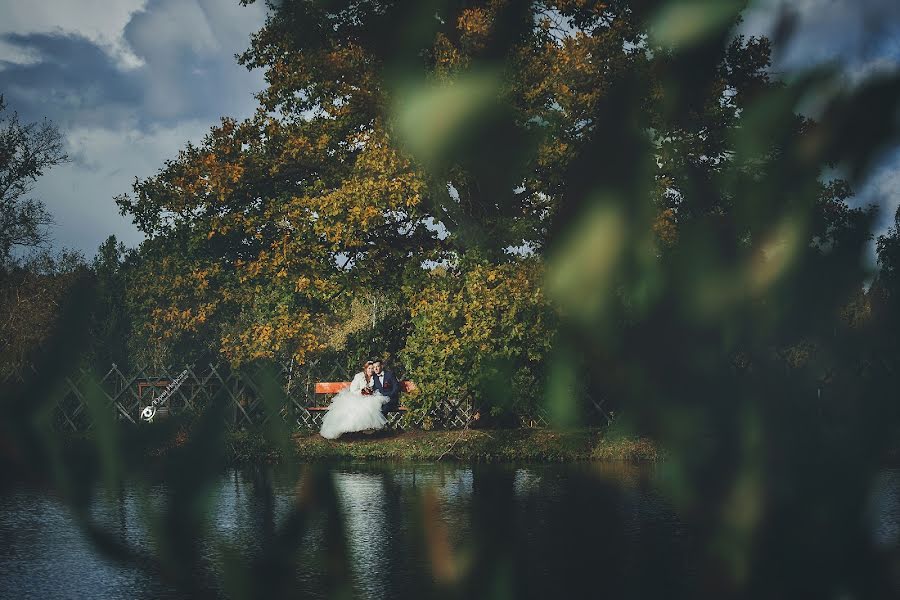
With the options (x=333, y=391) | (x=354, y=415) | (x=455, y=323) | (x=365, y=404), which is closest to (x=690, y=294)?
(x=455, y=323)

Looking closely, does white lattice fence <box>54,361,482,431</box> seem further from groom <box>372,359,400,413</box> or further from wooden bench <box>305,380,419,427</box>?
wooden bench <box>305,380,419,427</box>

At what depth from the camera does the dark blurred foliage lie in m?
0.96

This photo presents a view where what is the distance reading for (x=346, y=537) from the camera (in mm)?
1021

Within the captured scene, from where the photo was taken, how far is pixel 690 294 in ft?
3.47

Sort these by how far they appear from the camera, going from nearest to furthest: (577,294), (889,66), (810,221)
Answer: (889,66) < (810,221) < (577,294)

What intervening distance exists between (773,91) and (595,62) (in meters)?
0.25

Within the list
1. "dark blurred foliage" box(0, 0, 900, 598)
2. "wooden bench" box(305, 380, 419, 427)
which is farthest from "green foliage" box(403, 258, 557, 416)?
"dark blurred foliage" box(0, 0, 900, 598)

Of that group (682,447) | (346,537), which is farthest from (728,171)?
(346,537)

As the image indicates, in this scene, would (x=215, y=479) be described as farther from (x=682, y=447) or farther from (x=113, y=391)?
(x=682, y=447)

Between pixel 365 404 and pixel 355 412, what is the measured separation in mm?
246

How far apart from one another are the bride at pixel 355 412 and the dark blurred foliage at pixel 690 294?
62.4 ft

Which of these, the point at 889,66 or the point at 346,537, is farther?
the point at 346,537

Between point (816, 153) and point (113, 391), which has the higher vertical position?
point (816, 153)

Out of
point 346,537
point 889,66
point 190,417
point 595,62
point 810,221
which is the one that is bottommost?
point 346,537
